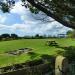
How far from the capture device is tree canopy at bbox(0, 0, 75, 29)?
50.3 feet

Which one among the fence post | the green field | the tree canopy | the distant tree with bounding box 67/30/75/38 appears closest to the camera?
the fence post

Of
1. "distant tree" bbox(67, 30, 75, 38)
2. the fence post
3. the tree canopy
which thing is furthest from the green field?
"distant tree" bbox(67, 30, 75, 38)

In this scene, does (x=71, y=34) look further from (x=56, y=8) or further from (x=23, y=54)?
(x=56, y=8)

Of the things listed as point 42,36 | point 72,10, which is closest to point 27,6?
point 72,10

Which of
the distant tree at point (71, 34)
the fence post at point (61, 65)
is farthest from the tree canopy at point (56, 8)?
the distant tree at point (71, 34)

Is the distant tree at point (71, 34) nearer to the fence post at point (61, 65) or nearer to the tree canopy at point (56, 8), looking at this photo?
the tree canopy at point (56, 8)

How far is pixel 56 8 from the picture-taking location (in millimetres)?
17250

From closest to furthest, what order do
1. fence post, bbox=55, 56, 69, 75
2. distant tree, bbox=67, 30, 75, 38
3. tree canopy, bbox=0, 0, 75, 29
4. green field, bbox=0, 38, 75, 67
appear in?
1. fence post, bbox=55, 56, 69, 75
2. tree canopy, bbox=0, 0, 75, 29
3. green field, bbox=0, 38, 75, 67
4. distant tree, bbox=67, 30, 75, 38

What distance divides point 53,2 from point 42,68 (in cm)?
949

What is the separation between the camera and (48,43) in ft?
97.9

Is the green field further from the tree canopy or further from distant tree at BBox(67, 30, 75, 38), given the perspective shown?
distant tree at BBox(67, 30, 75, 38)

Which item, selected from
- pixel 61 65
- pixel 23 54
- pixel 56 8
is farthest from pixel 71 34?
pixel 61 65

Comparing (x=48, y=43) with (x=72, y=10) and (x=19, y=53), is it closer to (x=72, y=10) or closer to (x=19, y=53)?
(x=19, y=53)

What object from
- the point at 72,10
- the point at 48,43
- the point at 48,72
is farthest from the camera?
the point at 48,43
